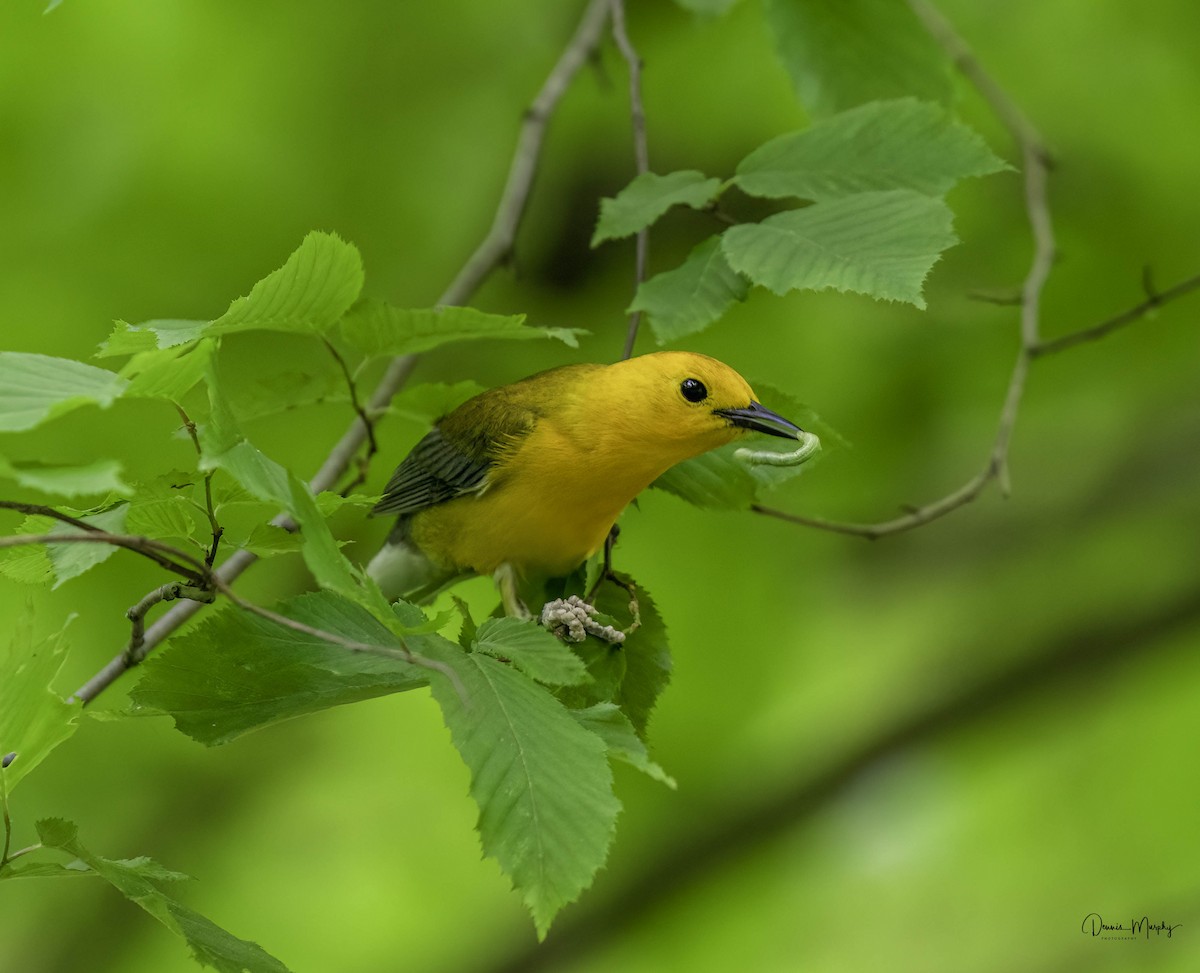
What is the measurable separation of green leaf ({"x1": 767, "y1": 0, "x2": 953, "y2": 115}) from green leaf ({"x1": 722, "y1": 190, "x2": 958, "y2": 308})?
0.84m

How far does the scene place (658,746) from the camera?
3.71 meters

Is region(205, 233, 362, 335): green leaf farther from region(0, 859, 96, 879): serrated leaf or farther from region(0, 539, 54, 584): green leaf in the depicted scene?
region(0, 859, 96, 879): serrated leaf

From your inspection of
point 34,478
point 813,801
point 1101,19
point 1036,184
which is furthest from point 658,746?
point 34,478

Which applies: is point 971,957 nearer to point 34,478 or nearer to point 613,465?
point 613,465

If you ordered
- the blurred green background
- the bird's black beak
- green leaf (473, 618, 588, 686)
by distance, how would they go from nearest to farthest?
green leaf (473, 618, 588, 686)
the bird's black beak
the blurred green background

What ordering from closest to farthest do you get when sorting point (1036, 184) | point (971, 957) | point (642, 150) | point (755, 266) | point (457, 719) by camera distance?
point (457, 719), point (755, 266), point (642, 150), point (1036, 184), point (971, 957)

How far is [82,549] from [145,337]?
25 centimetres

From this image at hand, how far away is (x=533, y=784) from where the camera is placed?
1183 mm

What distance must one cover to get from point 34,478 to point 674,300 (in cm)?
114

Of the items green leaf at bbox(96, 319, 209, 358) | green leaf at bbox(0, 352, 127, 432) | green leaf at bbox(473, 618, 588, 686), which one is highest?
green leaf at bbox(0, 352, 127, 432)

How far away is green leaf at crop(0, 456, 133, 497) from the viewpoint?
89 cm

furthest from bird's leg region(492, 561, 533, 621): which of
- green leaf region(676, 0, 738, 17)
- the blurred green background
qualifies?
green leaf region(676, 0, 738, 17)
